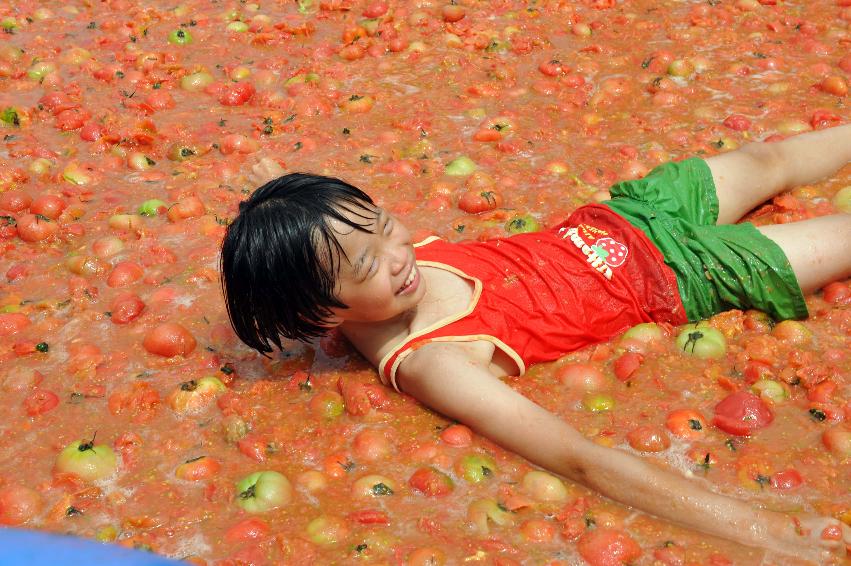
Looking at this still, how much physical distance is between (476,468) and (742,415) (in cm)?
104

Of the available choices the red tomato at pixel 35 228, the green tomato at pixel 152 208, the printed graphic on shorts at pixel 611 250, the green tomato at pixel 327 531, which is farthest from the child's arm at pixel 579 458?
the red tomato at pixel 35 228

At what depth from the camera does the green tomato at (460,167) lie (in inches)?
203

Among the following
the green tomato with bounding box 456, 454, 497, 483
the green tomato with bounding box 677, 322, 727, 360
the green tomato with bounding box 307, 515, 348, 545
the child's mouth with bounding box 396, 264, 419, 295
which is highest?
the child's mouth with bounding box 396, 264, 419, 295

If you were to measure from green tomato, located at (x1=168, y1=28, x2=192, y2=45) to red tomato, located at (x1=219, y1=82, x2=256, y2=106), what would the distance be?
100 cm

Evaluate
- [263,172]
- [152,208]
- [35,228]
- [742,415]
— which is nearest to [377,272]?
[263,172]

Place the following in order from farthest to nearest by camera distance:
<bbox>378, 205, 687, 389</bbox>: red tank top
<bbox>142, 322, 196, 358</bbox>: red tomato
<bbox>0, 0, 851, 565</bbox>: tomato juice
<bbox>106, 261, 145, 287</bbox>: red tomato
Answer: <bbox>106, 261, 145, 287</bbox>: red tomato
<bbox>142, 322, 196, 358</bbox>: red tomato
<bbox>378, 205, 687, 389</bbox>: red tank top
<bbox>0, 0, 851, 565</bbox>: tomato juice

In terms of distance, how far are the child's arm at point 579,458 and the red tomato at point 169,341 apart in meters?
1.06

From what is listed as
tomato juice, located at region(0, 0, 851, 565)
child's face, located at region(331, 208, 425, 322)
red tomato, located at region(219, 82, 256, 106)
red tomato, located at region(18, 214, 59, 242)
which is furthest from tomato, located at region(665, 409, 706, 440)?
red tomato, located at region(219, 82, 256, 106)

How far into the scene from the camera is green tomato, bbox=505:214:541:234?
462 centimetres

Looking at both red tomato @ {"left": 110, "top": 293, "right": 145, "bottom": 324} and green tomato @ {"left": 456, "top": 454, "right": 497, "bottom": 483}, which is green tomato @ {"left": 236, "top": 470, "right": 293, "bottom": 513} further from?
red tomato @ {"left": 110, "top": 293, "right": 145, "bottom": 324}

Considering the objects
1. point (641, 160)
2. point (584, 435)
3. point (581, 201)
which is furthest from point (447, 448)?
point (641, 160)

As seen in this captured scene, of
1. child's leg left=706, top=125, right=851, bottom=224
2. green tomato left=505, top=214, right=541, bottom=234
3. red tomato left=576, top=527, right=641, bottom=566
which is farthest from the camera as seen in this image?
green tomato left=505, top=214, right=541, bottom=234

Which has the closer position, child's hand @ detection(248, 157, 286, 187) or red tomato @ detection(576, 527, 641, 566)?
red tomato @ detection(576, 527, 641, 566)

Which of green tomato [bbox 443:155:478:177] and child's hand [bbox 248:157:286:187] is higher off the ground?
child's hand [bbox 248:157:286:187]
